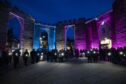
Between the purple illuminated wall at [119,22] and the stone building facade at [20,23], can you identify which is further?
the stone building facade at [20,23]

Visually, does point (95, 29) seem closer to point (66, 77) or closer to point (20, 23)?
point (20, 23)

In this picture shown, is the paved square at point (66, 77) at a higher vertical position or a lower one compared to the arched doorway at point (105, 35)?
lower

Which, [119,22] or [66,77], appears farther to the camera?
[119,22]

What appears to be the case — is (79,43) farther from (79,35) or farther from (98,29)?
(98,29)

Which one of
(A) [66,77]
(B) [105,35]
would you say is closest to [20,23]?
(B) [105,35]

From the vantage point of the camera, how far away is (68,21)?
3628 cm

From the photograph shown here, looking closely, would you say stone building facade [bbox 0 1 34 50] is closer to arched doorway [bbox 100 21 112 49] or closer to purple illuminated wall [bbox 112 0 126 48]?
arched doorway [bbox 100 21 112 49]

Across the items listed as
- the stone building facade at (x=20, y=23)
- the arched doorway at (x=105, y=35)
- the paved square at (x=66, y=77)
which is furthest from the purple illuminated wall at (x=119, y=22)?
the stone building facade at (x=20, y=23)

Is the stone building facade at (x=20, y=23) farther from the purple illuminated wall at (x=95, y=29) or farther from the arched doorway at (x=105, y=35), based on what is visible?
the arched doorway at (x=105, y=35)

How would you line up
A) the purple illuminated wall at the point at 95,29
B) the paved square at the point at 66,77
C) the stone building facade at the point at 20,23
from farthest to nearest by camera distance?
the purple illuminated wall at the point at 95,29 < the stone building facade at the point at 20,23 < the paved square at the point at 66,77

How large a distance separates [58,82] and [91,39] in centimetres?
2411

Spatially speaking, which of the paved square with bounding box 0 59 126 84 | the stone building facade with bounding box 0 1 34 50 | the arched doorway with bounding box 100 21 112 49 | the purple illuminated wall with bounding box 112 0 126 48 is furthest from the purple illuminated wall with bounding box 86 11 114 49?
the paved square with bounding box 0 59 126 84

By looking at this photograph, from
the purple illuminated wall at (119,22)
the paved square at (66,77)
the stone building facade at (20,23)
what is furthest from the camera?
the stone building facade at (20,23)

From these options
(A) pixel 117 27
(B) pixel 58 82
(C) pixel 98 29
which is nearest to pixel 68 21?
(C) pixel 98 29
